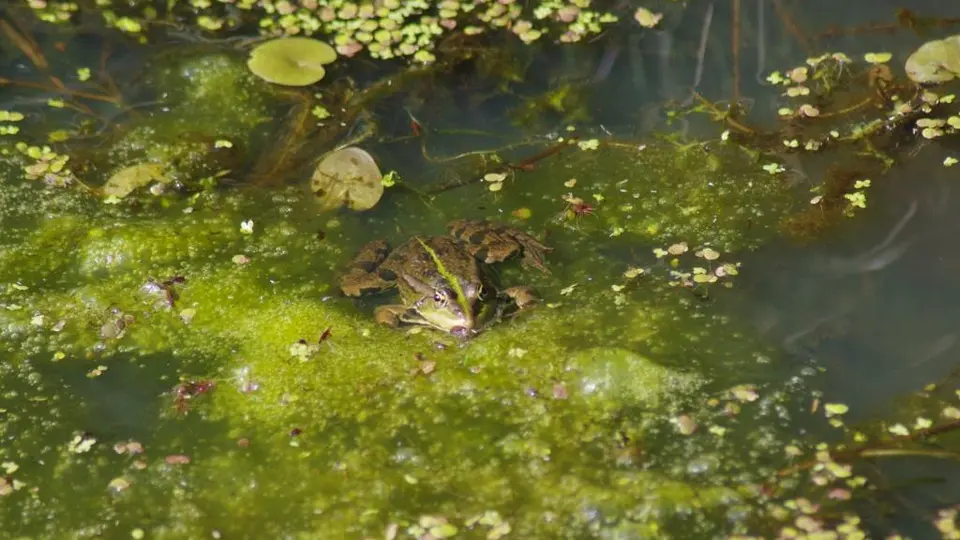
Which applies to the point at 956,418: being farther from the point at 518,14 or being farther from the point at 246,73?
the point at 246,73

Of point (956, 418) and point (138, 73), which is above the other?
point (956, 418)

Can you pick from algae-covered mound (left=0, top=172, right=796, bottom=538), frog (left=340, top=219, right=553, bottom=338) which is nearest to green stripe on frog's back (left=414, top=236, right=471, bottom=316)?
frog (left=340, top=219, right=553, bottom=338)

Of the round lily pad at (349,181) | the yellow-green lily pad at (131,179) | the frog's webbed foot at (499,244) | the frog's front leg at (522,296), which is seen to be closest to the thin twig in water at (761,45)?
the frog's webbed foot at (499,244)

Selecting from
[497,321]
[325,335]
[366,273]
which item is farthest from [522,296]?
[325,335]

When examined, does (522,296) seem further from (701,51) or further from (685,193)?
(701,51)

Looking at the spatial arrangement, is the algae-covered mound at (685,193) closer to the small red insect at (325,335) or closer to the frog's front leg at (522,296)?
the frog's front leg at (522,296)

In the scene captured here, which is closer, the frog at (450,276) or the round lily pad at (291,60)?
the frog at (450,276)

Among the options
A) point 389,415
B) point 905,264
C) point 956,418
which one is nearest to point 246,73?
point 389,415
